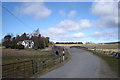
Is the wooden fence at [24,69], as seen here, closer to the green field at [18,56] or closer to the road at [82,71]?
the road at [82,71]

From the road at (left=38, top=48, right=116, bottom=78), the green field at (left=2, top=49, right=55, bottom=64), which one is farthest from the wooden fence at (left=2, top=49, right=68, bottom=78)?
the green field at (left=2, top=49, right=55, bottom=64)

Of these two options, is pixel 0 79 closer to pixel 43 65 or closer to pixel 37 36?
pixel 43 65

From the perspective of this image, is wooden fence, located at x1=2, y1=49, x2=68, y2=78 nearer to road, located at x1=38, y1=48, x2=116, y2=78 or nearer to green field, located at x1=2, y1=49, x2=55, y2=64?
road, located at x1=38, y1=48, x2=116, y2=78

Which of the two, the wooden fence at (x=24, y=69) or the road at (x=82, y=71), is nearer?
the road at (x=82, y=71)

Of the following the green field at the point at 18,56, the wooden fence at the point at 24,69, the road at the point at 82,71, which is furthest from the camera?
the green field at the point at 18,56

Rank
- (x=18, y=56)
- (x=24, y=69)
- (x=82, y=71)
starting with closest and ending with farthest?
(x=24, y=69), (x=82, y=71), (x=18, y=56)

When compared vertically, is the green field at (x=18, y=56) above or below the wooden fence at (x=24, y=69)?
below

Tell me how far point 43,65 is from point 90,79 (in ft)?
21.8

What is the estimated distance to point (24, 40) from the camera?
9088 cm

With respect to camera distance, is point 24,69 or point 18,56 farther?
point 18,56

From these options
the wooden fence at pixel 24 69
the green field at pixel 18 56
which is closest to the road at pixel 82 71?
the wooden fence at pixel 24 69

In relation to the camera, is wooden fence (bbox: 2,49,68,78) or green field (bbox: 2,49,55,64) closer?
wooden fence (bbox: 2,49,68,78)

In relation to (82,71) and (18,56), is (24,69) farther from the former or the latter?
(18,56)

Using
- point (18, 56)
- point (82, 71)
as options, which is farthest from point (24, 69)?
point (18, 56)
